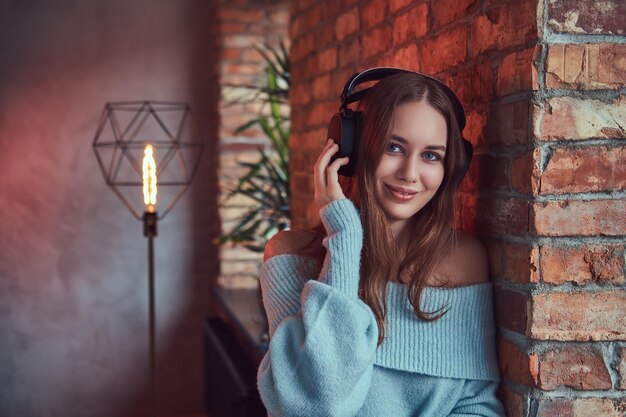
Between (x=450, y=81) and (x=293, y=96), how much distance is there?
1535mm

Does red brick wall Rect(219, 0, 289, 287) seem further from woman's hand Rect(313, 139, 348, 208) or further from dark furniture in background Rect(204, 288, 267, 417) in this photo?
woman's hand Rect(313, 139, 348, 208)

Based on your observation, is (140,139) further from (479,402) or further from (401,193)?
(479,402)

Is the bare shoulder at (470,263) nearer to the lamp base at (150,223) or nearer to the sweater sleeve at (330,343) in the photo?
the sweater sleeve at (330,343)

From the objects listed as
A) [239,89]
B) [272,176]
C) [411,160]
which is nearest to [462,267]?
[411,160]

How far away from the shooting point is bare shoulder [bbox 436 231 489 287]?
1593 millimetres

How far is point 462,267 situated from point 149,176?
2.04 m

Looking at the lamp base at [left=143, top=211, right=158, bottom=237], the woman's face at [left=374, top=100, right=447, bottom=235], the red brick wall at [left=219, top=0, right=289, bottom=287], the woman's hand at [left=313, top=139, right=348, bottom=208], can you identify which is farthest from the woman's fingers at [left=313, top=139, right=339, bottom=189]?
the red brick wall at [left=219, top=0, right=289, bottom=287]

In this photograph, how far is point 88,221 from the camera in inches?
186

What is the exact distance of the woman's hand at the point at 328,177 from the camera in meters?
1.55

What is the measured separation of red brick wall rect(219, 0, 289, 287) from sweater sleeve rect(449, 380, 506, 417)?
293cm

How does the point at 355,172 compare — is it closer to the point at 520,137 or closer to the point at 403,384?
the point at 520,137

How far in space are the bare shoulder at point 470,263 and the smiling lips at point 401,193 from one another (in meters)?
0.16

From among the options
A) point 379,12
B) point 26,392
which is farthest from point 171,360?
point 379,12

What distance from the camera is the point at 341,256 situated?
4.93 feet
